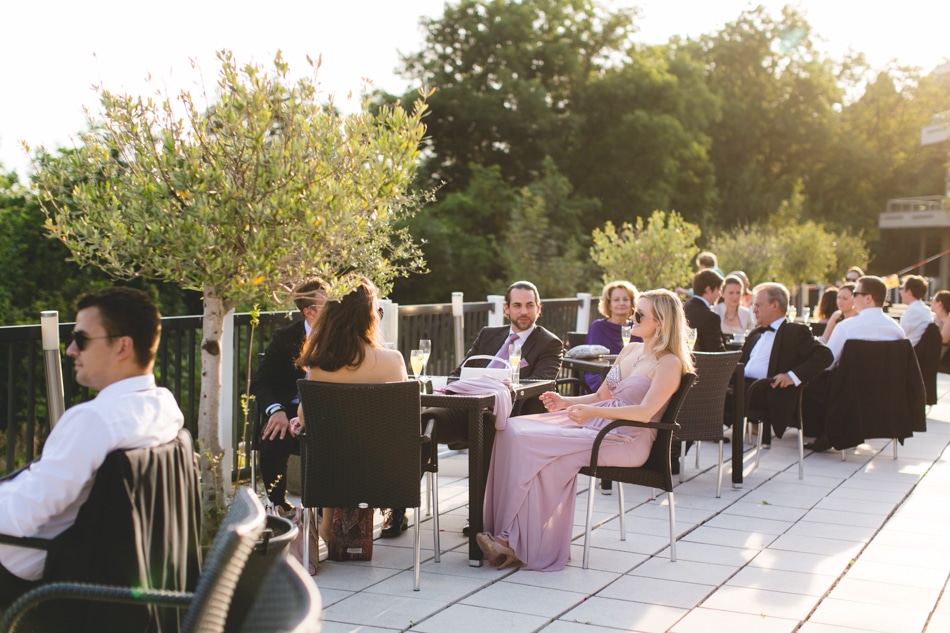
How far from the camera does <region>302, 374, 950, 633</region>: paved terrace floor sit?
4.20 meters

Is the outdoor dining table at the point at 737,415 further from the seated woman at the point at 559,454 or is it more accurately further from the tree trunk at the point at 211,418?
the tree trunk at the point at 211,418

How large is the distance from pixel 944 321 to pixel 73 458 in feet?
34.5

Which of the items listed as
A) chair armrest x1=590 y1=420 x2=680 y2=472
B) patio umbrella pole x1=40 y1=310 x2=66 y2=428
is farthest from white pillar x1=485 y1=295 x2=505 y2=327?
patio umbrella pole x1=40 y1=310 x2=66 y2=428

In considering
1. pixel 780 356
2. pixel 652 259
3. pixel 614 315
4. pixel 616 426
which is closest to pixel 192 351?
pixel 616 426

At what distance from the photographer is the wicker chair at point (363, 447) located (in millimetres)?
4492

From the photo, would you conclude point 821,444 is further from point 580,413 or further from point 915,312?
point 580,413

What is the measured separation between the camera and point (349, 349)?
4668 mm

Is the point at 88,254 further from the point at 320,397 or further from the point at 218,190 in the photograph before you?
the point at 320,397

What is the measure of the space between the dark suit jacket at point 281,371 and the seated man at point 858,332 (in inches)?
180

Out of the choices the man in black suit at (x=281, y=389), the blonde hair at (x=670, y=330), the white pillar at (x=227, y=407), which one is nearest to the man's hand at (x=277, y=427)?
the man in black suit at (x=281, y=389)

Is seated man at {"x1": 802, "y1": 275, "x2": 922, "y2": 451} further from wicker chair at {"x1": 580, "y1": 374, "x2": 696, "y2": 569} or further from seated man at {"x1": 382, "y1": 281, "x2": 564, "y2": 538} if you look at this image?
wicker chair at {"x1": 580, "y1": 374, "x2": 696, "y2": 569}

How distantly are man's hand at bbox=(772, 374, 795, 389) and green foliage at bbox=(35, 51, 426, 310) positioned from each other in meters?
3.79

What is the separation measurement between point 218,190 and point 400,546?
2100 millimetres

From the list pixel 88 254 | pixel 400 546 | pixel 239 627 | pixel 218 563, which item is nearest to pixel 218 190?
pixel 88 254
